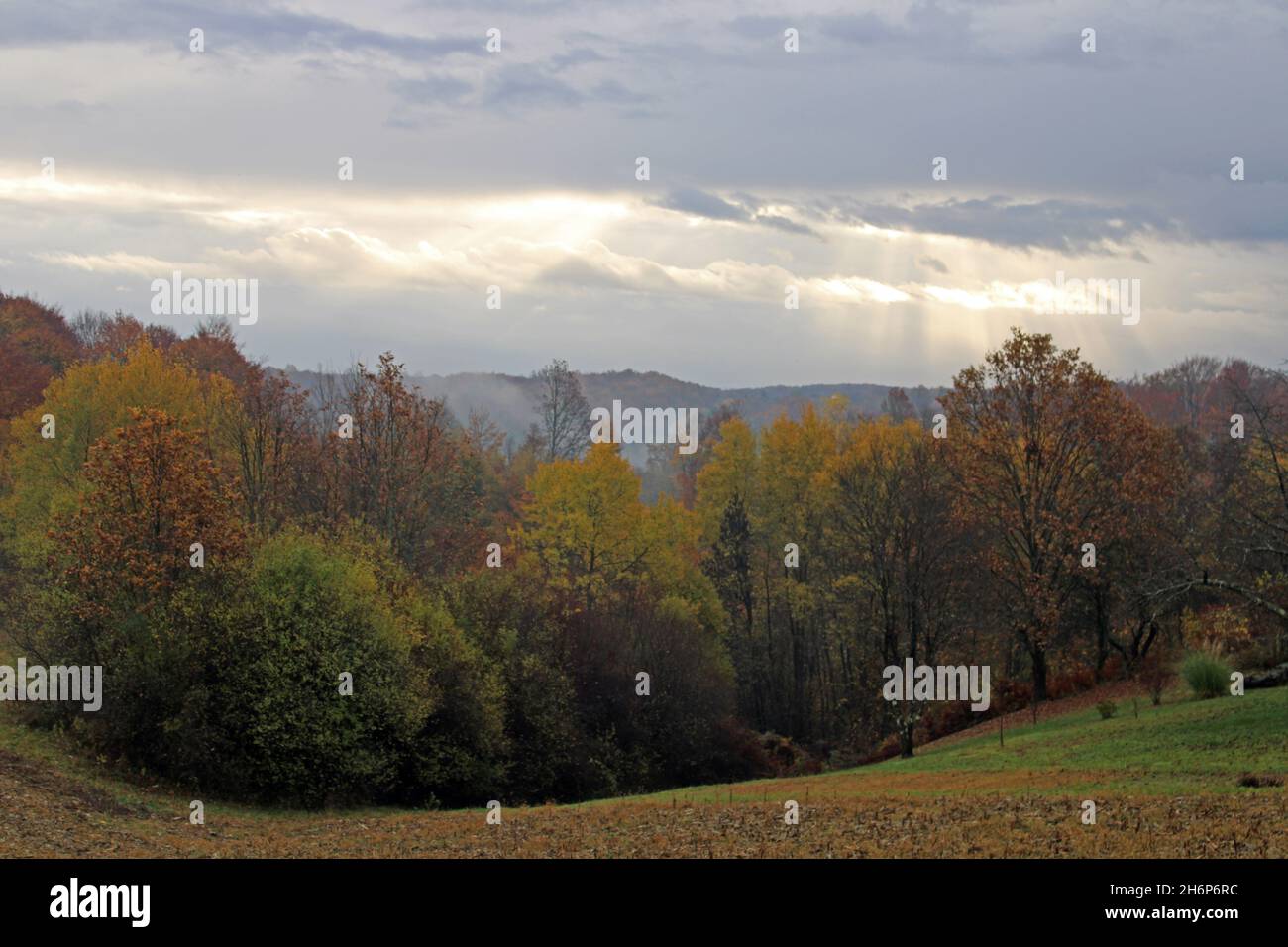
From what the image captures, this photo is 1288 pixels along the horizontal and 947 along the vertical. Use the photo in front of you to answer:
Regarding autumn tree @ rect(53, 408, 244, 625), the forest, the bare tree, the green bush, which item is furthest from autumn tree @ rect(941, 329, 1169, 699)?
the bare tree

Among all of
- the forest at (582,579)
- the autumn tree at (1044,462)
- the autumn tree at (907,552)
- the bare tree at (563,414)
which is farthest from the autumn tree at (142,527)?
the bare tree at (563,414)

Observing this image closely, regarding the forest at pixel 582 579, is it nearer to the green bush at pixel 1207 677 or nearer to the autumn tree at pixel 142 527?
the autumn tree at pixel 142 527

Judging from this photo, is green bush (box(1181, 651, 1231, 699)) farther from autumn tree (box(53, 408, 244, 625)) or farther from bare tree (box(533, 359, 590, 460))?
bare tree (box(533, 359, 590, 460))

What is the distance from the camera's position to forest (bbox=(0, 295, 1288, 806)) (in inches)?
1362

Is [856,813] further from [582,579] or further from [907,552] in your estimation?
[582,579]

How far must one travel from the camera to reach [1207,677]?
3691cm

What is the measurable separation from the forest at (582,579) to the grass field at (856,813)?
3.21 meters

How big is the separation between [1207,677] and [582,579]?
30.6 meters

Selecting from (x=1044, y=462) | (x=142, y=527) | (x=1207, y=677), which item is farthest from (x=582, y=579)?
(x=1207, y=677)

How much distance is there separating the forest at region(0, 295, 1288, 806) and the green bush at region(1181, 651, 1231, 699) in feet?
4.72

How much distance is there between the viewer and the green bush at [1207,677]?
3694cm

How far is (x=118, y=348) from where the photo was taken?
281 ft
